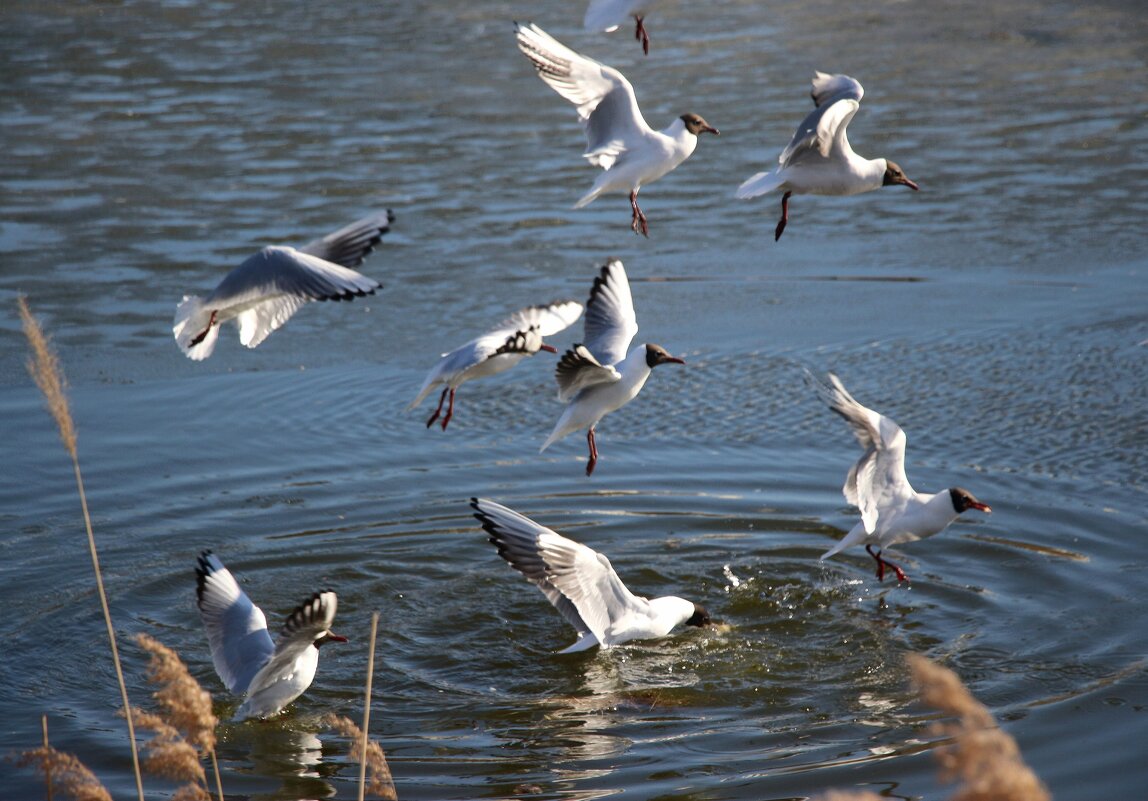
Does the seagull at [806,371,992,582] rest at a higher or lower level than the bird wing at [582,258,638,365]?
lower

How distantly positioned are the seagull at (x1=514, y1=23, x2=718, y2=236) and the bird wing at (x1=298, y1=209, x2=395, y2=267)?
3.83 feet

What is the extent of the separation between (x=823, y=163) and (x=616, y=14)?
1190mm

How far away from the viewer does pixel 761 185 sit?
6914 millimetres

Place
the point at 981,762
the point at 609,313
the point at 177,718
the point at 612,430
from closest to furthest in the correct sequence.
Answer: the point at 981,762 < the point at 177,718 < the point at 609,313 < the point at 612,430

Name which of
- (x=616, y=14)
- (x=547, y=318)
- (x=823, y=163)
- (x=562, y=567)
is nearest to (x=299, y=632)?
(x=562, y=567)

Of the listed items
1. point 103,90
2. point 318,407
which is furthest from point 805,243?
point 103,90

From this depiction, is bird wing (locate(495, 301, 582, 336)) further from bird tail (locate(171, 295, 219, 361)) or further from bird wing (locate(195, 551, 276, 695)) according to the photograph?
bird wing (locate(195, 551, 276, 695))

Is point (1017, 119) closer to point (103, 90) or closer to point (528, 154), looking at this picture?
point (528, 154)

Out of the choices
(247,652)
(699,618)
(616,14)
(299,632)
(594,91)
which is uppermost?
(616,14)

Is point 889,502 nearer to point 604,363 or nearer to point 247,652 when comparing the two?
point 604,363

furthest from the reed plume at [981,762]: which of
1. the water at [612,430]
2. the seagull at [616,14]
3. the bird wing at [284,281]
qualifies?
the seagull at [616,14]

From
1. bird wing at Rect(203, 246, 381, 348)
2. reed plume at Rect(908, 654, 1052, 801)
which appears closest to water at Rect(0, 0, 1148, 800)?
bird wing at Rect(203, 246, 381, 348)

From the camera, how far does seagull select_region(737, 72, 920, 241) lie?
6699 mm

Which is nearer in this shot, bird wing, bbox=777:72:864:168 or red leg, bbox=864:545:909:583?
bird wing, bbox=777:72:864:168
